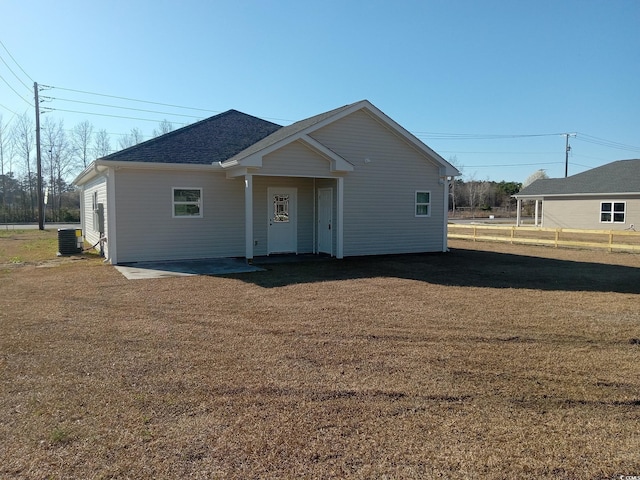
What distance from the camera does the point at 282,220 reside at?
14.8 metres

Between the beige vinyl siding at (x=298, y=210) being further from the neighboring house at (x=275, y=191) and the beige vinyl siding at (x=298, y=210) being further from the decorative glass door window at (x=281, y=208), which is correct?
the decorative glass door window at (x=281, y=208)

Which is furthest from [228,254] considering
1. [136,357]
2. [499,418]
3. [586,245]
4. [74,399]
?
[586,245]

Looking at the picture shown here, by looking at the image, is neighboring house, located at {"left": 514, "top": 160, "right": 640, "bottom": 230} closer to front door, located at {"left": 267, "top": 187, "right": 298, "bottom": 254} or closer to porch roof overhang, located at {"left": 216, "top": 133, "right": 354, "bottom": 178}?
porch roof overhang, located at {"left": 216, "top": 133, "right": 354, "bottom": 178}

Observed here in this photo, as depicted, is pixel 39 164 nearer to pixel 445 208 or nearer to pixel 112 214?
pixel 112 214

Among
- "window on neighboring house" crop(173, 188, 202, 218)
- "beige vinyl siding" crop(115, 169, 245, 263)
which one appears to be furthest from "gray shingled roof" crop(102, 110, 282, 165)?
"window on neighboring house" crop(173, 188, 202, 218)

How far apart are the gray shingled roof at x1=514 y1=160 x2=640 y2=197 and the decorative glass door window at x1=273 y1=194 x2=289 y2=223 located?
22.3 m

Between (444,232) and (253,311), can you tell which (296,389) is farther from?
(444,232)

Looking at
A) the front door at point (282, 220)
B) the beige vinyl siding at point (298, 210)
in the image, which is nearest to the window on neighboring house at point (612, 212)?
the beige vinyl siding at point (298, 210)

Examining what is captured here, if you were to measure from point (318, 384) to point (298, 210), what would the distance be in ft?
35.9

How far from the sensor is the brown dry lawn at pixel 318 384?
119 inches

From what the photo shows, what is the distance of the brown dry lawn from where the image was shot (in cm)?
302

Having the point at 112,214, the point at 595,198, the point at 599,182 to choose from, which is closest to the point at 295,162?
the point at 112,214

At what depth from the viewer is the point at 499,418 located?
3602mm

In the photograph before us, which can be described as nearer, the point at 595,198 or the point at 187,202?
the point at 187,202
